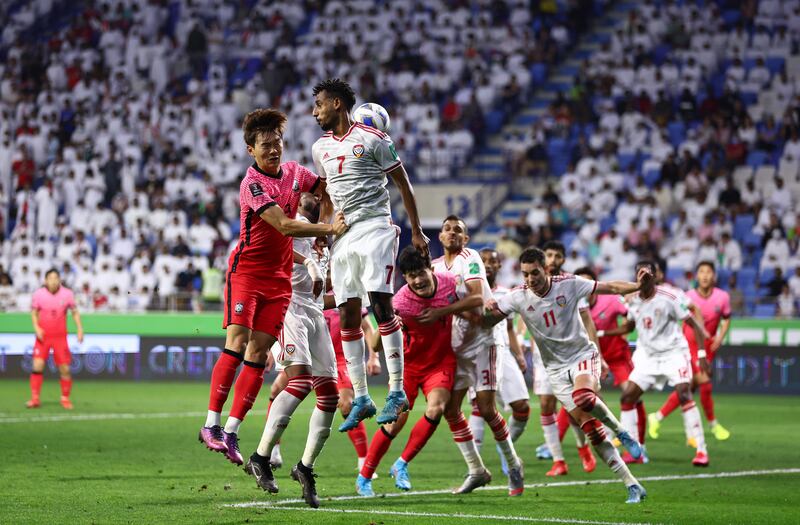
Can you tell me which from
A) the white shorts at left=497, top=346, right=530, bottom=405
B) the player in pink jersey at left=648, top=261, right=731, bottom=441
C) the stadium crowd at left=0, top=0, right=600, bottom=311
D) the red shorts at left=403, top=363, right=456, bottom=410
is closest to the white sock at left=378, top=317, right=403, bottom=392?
the red shorts at left=403, top=363, right=456, bottom=410

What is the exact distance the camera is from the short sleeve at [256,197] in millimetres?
10266

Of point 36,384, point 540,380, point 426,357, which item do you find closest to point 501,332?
point 426,357

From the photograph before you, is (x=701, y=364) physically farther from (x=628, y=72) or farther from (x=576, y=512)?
(x=628, y=72)

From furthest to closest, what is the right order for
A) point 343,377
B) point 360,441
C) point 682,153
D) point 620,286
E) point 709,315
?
point 682,153, point 709,315, point 343,377, point 360,441, point 620,286

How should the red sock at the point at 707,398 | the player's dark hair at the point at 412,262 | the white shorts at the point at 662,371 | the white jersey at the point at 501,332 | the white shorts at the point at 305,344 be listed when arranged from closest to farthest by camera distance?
the white shorts at the point at 305,344 < the player's dark hair at the point at 412,262 < the white jersey at the point at 501,332 < the white shorts at the point at 662,371 < the red sock at the point at 707,398

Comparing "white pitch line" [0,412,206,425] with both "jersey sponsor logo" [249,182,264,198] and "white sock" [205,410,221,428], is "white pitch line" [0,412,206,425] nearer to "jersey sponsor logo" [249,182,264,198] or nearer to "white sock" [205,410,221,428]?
"white sock" [205,410,221,428]

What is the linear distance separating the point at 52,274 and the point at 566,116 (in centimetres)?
1547

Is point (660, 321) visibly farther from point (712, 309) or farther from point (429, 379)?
point (429, 379)

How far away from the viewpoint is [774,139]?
30.8 meters

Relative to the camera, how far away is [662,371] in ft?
51.8

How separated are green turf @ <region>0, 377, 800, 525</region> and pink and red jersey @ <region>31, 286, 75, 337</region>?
1.71 m

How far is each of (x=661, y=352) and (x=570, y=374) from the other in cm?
395

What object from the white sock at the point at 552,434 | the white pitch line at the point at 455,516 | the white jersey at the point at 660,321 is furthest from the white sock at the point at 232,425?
the white jersey at the point at 660,321

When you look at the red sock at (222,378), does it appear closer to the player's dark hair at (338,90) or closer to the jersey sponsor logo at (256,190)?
the jersey sponsor logo at (256,190)
